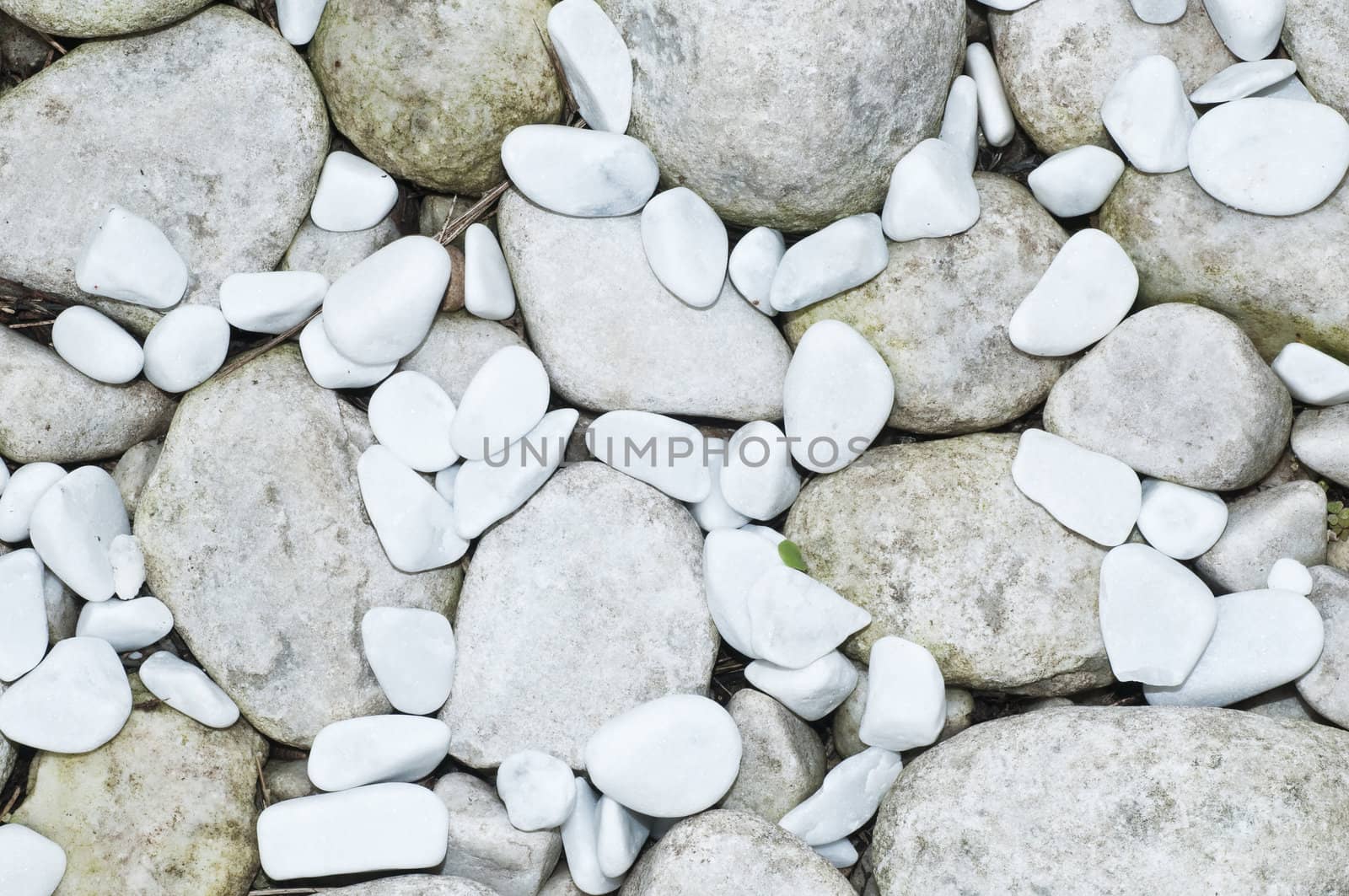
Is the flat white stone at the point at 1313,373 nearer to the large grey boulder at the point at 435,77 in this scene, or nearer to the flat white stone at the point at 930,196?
the flat white stone at the point at 930,196

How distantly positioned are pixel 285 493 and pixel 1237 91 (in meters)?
1.59

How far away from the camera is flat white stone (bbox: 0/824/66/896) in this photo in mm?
1700

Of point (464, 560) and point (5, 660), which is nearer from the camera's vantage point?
point (5, 660)

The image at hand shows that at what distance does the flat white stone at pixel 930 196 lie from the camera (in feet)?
5.88

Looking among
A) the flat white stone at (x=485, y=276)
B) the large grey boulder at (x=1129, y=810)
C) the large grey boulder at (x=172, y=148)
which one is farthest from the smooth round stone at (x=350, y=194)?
the large grey boulder at (x=1129, y=810)

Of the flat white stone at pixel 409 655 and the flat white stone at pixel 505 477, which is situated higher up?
the flat white stone at pixel 505 477

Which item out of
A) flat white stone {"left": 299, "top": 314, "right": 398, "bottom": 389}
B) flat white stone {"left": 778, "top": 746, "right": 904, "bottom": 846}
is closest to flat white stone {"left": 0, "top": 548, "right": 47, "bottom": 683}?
flat white stone {"left": 299, "top": 314, "right": 398, "bottom": 389}

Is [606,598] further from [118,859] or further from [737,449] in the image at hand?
[118,859]

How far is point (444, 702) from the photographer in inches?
73.2

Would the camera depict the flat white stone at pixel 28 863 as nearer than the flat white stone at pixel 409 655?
Yes

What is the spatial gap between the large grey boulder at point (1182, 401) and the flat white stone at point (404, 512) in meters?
1.00

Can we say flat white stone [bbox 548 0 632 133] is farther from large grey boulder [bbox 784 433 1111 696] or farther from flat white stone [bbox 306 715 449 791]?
flat white stone [bbox 306 715 449 791]

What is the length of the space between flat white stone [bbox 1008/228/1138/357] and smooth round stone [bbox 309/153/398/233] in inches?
40.3

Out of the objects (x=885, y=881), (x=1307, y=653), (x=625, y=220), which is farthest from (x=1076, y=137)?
(x=885, y=881)
